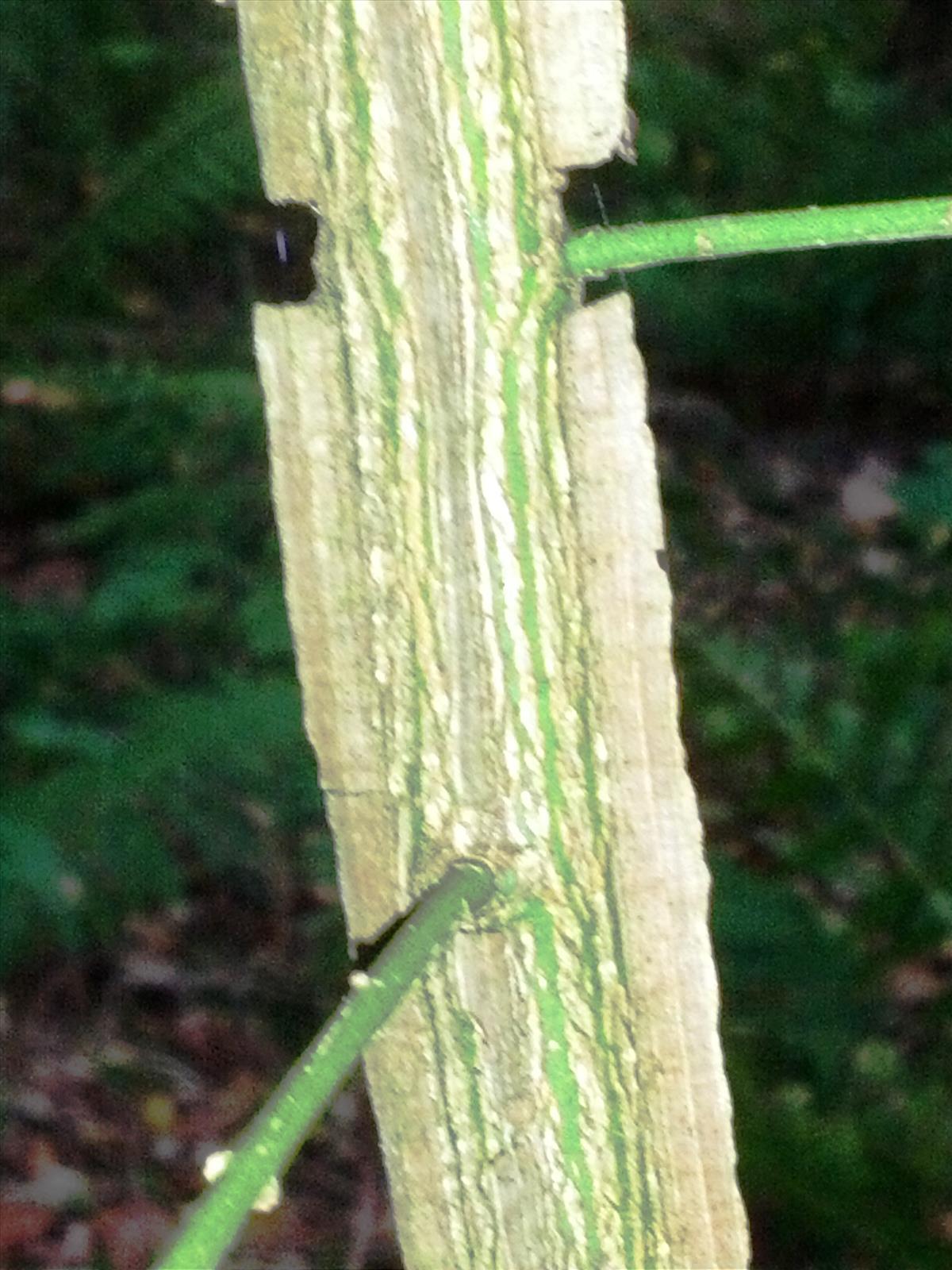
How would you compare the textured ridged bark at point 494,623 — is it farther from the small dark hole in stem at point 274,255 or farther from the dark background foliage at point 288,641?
the small dark hole in stem at point 274,255

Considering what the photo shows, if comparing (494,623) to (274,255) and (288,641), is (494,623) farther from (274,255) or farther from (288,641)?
(274,255)

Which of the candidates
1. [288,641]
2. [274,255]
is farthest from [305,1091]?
[274,255]

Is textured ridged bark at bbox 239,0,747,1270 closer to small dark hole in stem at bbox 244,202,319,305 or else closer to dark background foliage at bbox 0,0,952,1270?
dark background foliage at bbox 0,0,952,1270

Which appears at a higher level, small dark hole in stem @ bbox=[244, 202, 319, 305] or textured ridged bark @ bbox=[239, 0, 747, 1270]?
small dark hole in stem @ bbox=[244, 202, 319, 305]

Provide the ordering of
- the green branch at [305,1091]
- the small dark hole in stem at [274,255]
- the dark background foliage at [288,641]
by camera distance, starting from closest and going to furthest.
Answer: the green branch at [305,1091], the dark background foliage at [288,641], the small dark hole in stem at [274,255]

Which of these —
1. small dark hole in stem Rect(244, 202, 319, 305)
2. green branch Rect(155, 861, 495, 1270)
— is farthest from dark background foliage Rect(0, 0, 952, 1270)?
green branch Rect(155, 861, 495, 1270)

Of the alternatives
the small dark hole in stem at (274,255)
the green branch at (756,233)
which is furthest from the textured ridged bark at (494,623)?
the small dark hole in stem at (274,255)
